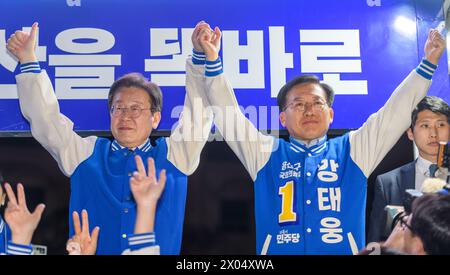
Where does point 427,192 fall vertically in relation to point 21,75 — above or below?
below

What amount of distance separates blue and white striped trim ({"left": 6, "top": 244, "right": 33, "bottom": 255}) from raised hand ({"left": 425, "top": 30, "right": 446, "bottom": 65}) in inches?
63.8

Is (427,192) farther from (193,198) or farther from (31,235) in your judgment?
(31,235)

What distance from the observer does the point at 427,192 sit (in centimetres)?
238

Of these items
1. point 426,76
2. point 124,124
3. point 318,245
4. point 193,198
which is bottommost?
point 318,245

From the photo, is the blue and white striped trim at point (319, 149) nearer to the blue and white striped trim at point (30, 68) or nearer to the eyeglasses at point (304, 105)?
the eyeglasses at point (304, 105)

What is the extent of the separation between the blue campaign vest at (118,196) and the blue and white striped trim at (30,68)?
13.8 inches

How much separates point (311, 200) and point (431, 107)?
0.58m

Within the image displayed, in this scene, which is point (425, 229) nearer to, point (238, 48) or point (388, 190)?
point (388, 190)

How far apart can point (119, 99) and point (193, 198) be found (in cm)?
46

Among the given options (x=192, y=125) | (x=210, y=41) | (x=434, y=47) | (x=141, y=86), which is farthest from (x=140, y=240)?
(x=434, y=47)

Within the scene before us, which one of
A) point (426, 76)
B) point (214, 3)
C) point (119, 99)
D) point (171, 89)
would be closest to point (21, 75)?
point (119, 99)

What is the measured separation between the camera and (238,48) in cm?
253

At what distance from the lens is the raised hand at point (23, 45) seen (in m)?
2.48

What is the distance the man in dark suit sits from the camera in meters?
2.40
